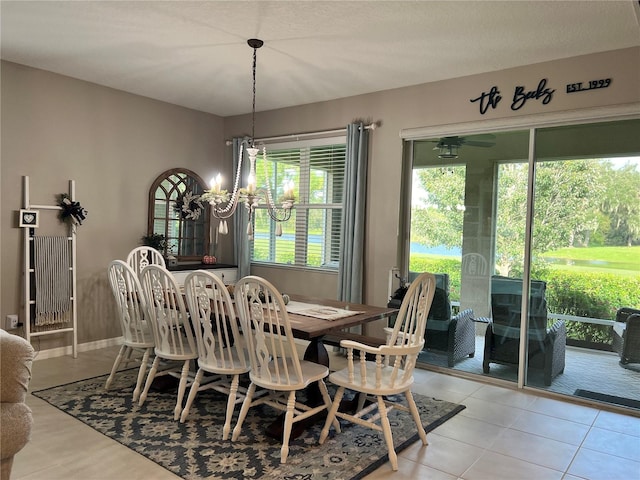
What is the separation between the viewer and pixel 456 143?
430 cm

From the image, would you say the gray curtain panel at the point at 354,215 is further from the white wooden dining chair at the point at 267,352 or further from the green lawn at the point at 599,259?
the white wooden dining chair at the point at 267,352

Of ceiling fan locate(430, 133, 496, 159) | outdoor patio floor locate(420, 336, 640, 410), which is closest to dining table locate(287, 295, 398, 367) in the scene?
outdoor patio floor locate(420, 336, 640, 410)

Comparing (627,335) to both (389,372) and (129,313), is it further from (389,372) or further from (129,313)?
(129,313)

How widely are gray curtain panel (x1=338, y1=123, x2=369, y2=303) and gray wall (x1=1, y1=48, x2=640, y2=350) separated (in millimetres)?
95

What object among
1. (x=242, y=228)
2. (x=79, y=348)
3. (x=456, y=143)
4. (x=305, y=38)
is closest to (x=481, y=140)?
(x=456, y=143)

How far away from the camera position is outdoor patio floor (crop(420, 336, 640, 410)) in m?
3.51

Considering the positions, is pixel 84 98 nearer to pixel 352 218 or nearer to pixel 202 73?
pixel 202 73

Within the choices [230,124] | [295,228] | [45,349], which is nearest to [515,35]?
[295,228]

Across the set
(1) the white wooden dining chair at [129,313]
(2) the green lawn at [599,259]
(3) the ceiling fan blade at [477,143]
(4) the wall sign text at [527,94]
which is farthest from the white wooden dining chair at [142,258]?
(2) the green lawn at [599,259]

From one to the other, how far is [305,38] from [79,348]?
11.8 feet

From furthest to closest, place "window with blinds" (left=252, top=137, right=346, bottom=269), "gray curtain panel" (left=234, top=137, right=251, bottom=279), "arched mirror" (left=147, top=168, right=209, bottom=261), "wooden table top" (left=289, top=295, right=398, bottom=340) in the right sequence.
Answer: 1. "gray curtain panel" (left=234, top=137, right=251, bottom=279)
2. "arched mirror" (left=147, top=168, right=209, bottom=261)
3. "window with blinds" (left=252, top=137, right=346, bottom=269)
4. "wooden table top" (left=289, top=295, right=398, bottom=340)

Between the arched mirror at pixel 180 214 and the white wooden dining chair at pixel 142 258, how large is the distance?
50 centimetres

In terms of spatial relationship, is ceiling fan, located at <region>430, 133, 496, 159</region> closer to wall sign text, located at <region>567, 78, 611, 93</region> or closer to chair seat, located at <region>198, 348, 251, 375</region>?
wall sign text, located at <region>567, 78, 611, 93</region>

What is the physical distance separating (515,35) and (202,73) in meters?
2.61
